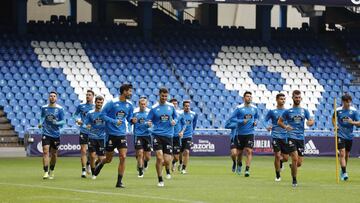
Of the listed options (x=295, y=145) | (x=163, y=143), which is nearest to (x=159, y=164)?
(x=163, y=143)

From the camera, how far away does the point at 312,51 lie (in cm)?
5094

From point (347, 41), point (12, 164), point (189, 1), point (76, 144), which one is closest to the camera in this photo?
point (12, 164)

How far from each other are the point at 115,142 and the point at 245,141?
264 inches

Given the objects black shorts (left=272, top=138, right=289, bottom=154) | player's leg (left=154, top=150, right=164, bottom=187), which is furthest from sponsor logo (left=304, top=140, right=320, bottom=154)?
player's leg (left=154, top=150, right=164, bottom=187)

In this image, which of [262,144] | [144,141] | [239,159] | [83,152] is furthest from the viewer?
A: [262,144]

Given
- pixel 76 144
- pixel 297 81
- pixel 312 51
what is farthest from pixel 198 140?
pixel 312 51

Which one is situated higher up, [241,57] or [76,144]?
[241,57]

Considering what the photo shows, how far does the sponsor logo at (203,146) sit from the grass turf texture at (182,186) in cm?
854

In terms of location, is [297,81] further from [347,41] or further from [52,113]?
[52,113]

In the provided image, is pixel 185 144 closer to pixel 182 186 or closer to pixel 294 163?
pixel 182 186

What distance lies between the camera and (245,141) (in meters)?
28.0

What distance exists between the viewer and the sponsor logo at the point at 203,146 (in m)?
41.6

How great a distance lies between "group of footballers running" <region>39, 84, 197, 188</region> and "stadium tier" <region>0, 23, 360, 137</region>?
45.5 ft

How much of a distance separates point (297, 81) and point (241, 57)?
301cm
